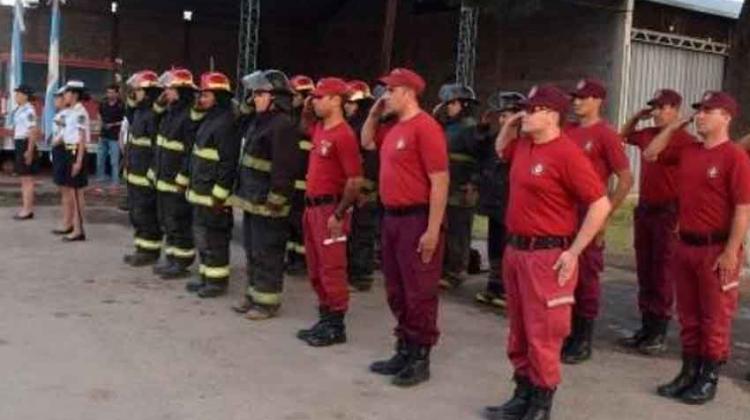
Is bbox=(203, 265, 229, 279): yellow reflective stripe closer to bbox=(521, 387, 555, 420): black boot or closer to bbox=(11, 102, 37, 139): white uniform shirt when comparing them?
bbox=(521, 387, 555, 420): black boot

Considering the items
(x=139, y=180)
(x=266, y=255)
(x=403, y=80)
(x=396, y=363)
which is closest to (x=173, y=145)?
(x=139, y=180)

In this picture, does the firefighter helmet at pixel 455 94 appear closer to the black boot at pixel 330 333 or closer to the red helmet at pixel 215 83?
the red helmet at pixel 215 83

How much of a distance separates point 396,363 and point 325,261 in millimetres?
927

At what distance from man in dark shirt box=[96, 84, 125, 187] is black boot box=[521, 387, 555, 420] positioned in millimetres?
12874

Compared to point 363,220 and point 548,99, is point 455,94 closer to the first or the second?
point 363,220

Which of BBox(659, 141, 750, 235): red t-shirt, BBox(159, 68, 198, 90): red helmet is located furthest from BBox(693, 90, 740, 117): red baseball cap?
BBox(159, 68, 198, 90): red helmet

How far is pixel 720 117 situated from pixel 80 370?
4.06 m

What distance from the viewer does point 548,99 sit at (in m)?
4.68

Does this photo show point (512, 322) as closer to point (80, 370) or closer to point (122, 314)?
point (80, 370)

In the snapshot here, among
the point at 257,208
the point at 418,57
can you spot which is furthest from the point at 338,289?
the point at 418,57

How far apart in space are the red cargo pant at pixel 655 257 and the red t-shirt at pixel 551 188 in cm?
194

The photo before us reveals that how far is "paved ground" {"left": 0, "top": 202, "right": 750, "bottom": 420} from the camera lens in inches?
199

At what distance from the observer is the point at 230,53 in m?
27.4

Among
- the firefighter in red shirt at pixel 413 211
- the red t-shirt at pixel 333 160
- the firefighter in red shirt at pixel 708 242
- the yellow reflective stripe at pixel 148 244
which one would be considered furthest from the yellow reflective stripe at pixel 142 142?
the firefighter in red shirt at pixel 708 242
